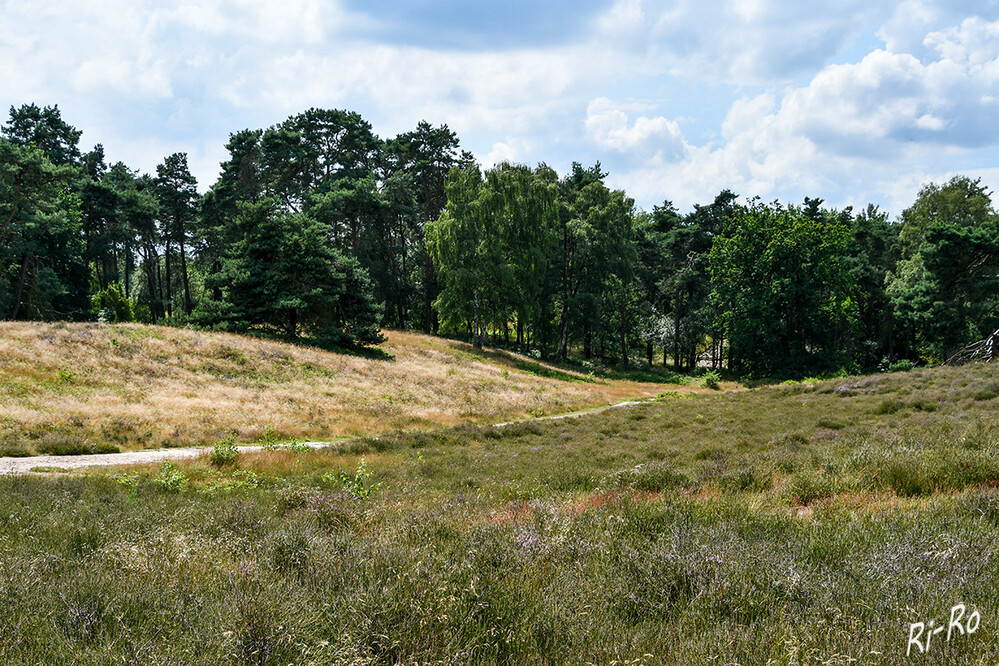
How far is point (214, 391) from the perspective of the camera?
80.4 ft

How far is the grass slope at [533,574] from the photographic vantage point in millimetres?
2521

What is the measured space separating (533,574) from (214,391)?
83.0ft

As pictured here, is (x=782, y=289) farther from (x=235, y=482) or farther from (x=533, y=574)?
(x=533, y=574)

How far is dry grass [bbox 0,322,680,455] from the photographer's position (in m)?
17.4

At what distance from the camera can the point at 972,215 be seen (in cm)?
5197

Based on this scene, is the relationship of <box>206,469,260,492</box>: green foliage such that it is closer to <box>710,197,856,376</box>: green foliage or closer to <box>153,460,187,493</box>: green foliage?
<box>153,460,187,493</box>: green foliage

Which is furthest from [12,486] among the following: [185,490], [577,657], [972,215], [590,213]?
[972,215]

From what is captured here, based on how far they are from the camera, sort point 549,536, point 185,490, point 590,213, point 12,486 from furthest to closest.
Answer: point 590,213
point 185,490
point 12,486
point 549,536

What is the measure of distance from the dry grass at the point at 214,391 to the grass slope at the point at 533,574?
1157 cm

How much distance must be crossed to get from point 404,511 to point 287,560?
2.07m

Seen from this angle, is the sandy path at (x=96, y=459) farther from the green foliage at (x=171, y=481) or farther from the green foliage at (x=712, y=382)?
the green foliage at (x=712, y=382)

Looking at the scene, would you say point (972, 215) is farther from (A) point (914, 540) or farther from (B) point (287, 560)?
(B) point (287, 560)

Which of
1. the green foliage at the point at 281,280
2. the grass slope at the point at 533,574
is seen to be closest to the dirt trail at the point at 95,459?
the grass slope at the point at 533,574

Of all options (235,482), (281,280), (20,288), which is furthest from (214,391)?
(20,288)
